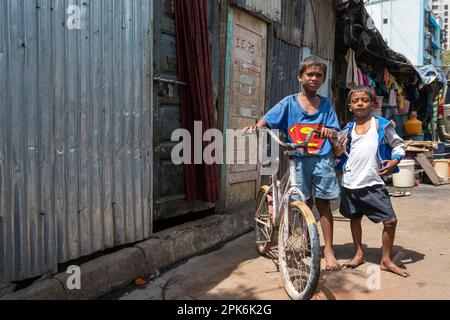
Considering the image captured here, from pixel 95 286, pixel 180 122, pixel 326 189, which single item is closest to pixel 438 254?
pixel 326 189

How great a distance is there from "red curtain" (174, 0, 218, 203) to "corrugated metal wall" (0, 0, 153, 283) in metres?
0.52

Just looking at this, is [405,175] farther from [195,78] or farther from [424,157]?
[195,78]

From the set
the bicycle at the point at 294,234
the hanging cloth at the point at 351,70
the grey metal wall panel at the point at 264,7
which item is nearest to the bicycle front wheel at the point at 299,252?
the bicycle at the point at 294,234

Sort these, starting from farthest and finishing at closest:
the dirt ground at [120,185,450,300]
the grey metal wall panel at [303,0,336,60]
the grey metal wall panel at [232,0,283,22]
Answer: the grey metal wall panel at [303,0,336,60]
the grey metal wall panel at [232,0,283,22]
the dirt ground at [120,185,450,300]

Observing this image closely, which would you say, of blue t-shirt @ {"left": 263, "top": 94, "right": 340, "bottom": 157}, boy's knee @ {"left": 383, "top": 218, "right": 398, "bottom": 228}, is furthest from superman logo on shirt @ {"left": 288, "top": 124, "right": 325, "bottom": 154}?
boy's knee @ {"left": 383, "top": 218, "right": 398, "bottom": 228}

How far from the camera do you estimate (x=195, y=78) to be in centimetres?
413

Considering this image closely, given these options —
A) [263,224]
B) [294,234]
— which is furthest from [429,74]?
[294,234]

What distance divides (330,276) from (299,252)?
1.90 ft

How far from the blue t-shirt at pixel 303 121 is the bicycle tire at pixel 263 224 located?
2.12 feet

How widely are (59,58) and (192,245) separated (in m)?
2.20

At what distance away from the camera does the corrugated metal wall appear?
2.54m

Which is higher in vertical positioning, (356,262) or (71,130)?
(71,130)

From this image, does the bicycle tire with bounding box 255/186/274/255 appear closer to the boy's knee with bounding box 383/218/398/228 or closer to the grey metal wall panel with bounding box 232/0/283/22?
the boy's knee with bounding box 383/218/398/228
